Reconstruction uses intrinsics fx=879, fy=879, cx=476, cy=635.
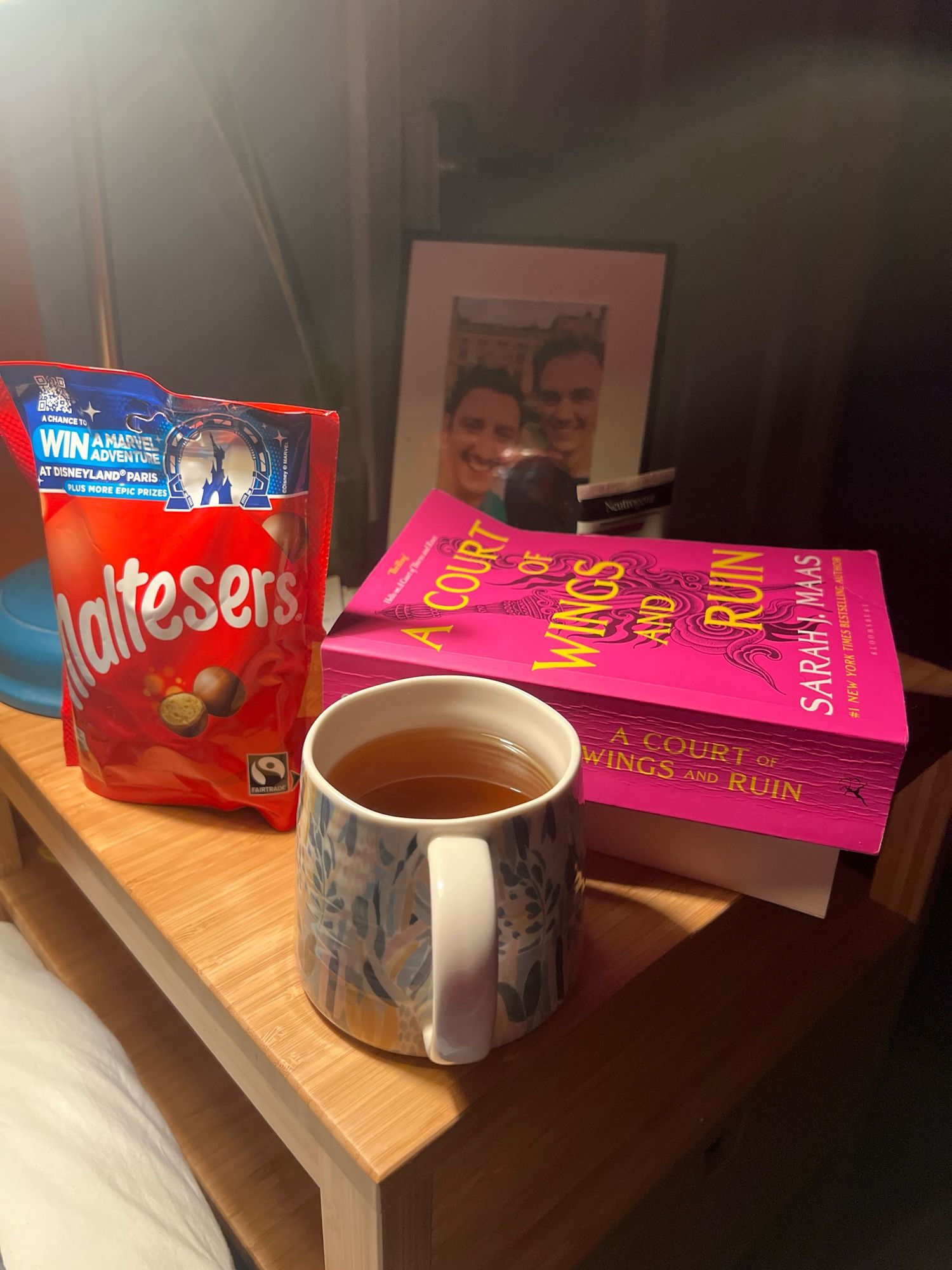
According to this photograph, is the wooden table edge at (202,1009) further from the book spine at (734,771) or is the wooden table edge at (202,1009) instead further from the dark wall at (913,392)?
the dark wall at (913,392)

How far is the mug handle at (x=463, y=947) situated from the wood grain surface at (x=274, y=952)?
59 millimetres

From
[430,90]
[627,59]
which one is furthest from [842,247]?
[430,90]

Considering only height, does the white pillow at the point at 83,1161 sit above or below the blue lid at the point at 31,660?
below

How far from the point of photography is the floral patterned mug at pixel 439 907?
0.95 feet

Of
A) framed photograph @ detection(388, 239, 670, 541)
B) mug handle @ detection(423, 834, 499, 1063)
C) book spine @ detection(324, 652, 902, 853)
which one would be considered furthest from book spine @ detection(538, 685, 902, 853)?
framed photograph @ detection(388, 239, 670, 541)

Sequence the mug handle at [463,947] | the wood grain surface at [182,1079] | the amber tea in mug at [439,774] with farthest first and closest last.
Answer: the wood grain surface at [182,1079]
the amber tea in mug at [439,774]
the mug handle at [463,947]

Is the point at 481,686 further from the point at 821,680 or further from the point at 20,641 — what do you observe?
the point at 20,641

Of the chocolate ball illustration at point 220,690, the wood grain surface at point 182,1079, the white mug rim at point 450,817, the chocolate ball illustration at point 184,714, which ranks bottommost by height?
the wood grain surface at point 182,1079

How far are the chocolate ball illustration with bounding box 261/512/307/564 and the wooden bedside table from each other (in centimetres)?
16

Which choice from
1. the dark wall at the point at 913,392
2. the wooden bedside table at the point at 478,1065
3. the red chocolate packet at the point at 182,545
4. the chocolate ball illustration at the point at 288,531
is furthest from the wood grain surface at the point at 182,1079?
the dark wall at the point at 913,392

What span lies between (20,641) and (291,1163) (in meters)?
0.38

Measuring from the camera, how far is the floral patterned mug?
29 centimetres

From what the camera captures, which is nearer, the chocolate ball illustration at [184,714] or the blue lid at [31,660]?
the chocolate ball illustration at [184,714]

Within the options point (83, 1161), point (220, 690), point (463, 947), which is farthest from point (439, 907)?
point (83, 1161)
